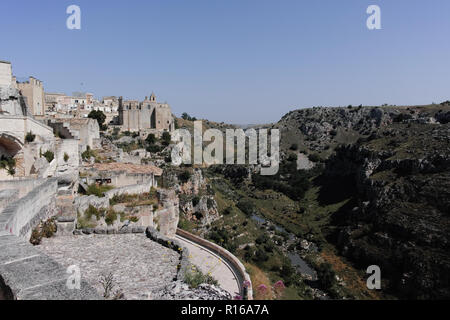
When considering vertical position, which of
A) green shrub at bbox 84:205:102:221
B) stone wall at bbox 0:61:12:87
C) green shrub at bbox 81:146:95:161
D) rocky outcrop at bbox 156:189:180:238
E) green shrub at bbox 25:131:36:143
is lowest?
rocky outcrop at bbox 156:189:180:238

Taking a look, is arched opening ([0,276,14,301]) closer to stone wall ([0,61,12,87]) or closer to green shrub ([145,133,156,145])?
stone wall ([0,61,12,87])

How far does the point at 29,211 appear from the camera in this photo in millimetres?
7492

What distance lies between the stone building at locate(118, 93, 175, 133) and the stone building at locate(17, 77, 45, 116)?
27.3 m

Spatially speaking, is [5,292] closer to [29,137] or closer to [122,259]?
[122,259]

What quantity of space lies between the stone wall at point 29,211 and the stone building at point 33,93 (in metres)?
24.7

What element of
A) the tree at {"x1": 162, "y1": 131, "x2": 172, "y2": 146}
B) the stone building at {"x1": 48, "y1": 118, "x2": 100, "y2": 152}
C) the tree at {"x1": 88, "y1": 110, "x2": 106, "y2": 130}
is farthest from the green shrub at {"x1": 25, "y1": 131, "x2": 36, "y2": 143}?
the tree at {"x1": 162, "y1": 131, "x2": 172, "y2": 146}

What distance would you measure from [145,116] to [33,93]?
3187 cm

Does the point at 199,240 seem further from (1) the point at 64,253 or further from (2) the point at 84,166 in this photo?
(2) the point at 84,166

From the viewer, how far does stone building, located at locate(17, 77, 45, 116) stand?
3019cm

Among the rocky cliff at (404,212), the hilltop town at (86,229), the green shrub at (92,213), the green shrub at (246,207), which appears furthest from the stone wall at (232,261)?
the green shrub at (246,207)

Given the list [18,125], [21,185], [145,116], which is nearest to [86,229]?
[21,185]

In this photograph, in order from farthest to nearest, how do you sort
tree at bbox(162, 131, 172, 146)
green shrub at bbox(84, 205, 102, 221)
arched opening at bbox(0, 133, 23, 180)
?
tree at bbox(162, 131, 172, 146) < arched opening at bbox(0, 133, 23, 180) < green shrub at bbox(84, 205, 102, 221)

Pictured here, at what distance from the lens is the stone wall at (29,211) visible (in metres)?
6.07
